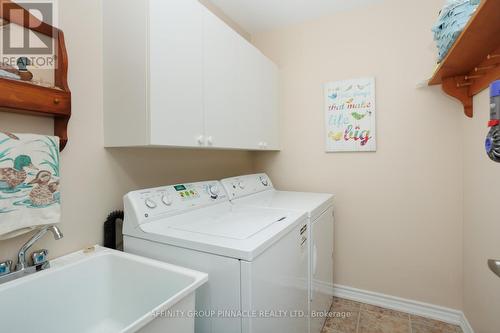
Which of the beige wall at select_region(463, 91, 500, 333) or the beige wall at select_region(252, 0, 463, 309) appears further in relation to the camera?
the beige wall at select_region(252, 0, 463, 309)

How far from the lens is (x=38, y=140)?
1.04m

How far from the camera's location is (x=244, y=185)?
2.09 metres

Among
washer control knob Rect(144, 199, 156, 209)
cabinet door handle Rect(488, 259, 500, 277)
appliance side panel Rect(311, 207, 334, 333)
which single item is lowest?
appliance side panel Rect(311, 207, 334, 333)

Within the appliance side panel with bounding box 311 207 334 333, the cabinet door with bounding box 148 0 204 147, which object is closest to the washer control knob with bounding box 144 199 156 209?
the cabinet door with bounding box 148 0 204 147

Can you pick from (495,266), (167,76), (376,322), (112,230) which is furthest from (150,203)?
(376,322)

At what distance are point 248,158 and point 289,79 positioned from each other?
3.02ft

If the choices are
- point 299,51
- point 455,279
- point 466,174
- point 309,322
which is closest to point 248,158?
point 299,51

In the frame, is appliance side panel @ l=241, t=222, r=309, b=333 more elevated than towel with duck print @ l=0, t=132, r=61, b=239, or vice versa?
towel with duck print @ l=0, t=132, r=61, b=239

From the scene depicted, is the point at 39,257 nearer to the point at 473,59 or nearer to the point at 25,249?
the point at 25,249

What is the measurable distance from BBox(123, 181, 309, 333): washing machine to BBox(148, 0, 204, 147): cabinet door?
37 cm

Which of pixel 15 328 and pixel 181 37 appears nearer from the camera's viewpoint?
pixel 15 328

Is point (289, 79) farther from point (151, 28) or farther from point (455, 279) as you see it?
point (455, 279)

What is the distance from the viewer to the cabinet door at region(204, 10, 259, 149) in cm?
154

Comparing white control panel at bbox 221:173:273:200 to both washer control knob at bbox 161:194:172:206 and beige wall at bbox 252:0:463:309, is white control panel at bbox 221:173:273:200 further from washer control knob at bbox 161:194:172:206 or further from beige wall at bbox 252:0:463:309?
washer control knob at bbox 161:194:172:206
